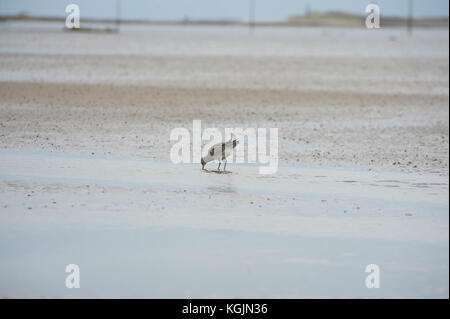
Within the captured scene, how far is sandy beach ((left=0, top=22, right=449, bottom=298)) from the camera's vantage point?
7.77 meters

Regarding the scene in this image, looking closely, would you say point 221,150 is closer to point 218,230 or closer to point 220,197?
point 220,197

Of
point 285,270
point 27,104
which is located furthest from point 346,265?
point 27,104

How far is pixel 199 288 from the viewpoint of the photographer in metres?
7.45

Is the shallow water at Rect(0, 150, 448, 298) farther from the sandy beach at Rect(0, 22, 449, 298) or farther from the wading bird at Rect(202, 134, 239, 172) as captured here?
the wading bird at Rect(202, 134, 239, 172)

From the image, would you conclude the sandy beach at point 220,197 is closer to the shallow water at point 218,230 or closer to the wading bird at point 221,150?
the shallow water at point 218,230

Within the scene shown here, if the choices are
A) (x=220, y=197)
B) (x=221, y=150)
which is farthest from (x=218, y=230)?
(x=221, y=150)

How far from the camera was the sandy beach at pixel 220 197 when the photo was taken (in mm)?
7770

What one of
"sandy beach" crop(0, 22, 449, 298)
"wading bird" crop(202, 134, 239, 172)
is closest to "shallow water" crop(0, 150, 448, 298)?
"sandy beach" crop(0, 22, 449, 298)

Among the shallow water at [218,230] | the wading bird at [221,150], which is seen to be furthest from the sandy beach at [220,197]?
the wading bird at [221,150]

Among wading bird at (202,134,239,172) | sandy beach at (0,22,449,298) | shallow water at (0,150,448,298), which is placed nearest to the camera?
shallow water at (0,150,448,298)

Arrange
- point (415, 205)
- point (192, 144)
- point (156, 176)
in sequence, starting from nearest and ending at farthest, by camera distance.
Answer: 1. point (415, 205)
2. point (156, 176)
3. point (192, 144)

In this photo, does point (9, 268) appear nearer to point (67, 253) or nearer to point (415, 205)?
point (67, 253)

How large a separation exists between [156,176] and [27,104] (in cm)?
A: 845
